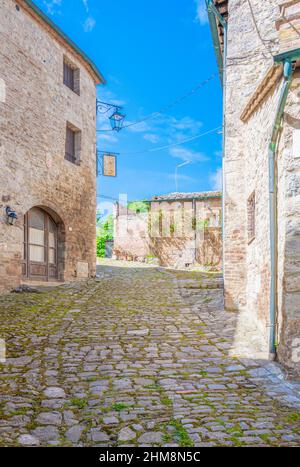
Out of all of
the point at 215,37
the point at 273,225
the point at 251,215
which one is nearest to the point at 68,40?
the point at 215,37

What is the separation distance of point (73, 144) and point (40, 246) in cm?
395

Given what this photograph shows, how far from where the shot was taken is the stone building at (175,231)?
78.8ft

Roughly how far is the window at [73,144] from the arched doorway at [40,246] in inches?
95.8

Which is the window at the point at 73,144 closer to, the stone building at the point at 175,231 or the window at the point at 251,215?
the window at the point at 251,215

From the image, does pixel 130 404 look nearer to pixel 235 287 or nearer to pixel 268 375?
pixel 268 375

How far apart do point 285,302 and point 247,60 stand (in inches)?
227

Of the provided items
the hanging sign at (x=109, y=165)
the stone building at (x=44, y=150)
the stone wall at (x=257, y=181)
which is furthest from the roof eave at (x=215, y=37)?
the hanging sign at (x=109, y=165)

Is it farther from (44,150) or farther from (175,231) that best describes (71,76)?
(175,231)

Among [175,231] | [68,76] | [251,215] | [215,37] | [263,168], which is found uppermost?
[68,76]

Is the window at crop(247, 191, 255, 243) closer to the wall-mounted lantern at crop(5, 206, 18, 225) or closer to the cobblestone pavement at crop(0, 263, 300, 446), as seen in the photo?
the cobblestone pavement at crop(0, 263, 300, 446)

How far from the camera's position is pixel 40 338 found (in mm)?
6605

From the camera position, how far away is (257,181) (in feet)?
23.4

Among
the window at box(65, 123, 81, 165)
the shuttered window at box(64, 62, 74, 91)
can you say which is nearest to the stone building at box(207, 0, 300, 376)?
the shuttered window at box(64, 62, 74, 91)

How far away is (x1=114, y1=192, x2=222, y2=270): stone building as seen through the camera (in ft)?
78.8
